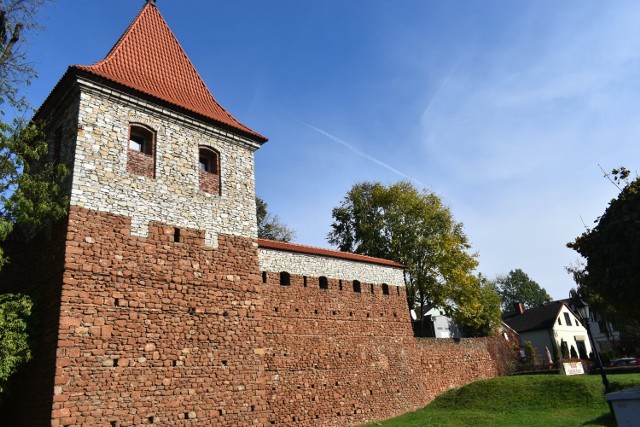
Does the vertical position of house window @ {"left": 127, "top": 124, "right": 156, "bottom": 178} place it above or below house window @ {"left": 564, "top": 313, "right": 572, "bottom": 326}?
above

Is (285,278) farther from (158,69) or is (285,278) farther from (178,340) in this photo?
(158,69)

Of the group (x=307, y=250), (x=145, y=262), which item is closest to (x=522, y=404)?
(x=307, y=250)

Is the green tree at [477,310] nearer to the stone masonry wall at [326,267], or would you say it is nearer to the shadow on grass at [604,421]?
the stone masonry wall at [326,267]

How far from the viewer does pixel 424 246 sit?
2995 cm

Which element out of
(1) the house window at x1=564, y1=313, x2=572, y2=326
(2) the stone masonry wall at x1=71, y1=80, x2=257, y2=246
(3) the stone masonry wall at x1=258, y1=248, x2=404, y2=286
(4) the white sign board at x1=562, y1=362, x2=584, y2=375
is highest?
(2) the stone masonry wall at x1=71, y1=80, x2=257, y2=246

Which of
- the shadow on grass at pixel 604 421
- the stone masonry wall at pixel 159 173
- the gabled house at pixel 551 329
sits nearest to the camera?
the stone masonry wall at pixel 159 173

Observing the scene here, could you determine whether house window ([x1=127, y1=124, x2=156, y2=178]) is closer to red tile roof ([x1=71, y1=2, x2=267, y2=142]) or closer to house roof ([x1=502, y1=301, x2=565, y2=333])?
red tile roof ([x1=71, y1=2, x2=267, y2=142])

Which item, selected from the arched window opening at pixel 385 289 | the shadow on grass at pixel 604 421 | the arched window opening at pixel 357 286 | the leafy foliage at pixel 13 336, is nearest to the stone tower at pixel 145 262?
the leafy foliage at pixel 13 336

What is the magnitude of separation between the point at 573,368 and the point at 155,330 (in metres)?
24.4

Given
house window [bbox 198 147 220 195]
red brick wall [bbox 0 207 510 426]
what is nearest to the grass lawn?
red brick wall [bbox 0 207 510 426]

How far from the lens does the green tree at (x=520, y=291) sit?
227 ft

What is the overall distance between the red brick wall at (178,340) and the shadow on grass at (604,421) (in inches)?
282

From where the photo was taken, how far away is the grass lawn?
16.3 metres

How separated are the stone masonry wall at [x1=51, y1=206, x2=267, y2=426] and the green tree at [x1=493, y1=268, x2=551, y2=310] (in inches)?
2567
